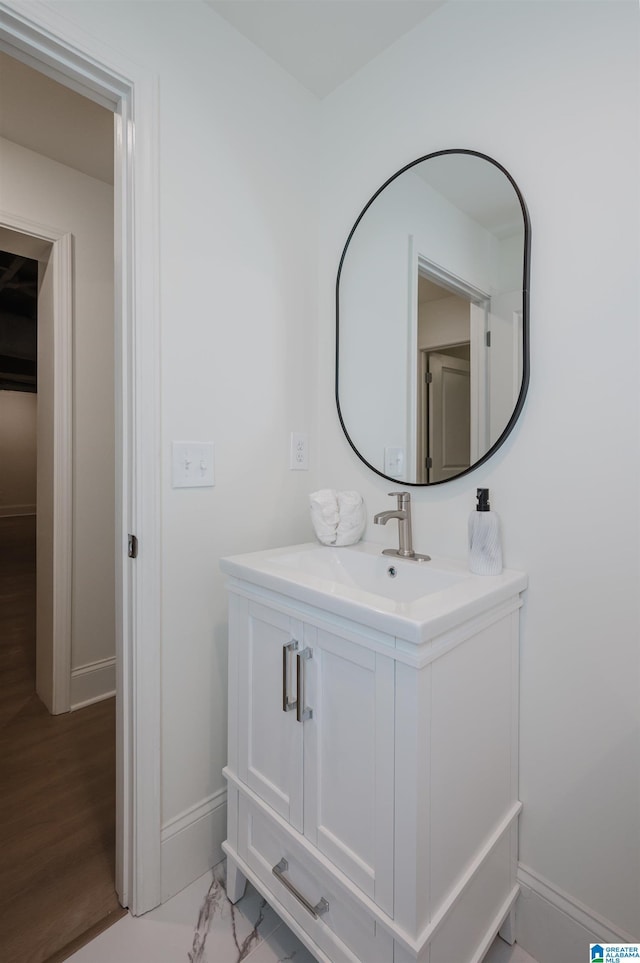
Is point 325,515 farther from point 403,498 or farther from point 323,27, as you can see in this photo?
point 323,27

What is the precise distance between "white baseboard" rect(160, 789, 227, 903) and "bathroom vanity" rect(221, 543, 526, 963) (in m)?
0.13

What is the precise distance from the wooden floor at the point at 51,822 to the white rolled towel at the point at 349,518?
1.15 m

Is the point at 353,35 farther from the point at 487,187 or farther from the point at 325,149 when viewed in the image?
the point at 487,187

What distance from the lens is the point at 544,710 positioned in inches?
43.1

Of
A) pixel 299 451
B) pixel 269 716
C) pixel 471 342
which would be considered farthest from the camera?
Result: pixel 299 451

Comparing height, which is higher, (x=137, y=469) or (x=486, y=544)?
(x=137, y=469)

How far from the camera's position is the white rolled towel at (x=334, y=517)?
1430mm

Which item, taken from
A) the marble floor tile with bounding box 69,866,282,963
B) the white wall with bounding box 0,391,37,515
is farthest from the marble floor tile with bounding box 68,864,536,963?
the white wall with bounding box 0,391,37,515

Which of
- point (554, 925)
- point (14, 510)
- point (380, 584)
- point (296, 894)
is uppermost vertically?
point (380, 584)

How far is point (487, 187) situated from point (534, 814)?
161 centimetres

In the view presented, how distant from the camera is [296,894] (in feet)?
3.31

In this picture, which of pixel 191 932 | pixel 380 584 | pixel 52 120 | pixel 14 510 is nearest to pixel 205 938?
pixel 191 932

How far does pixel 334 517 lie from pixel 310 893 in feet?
3.00

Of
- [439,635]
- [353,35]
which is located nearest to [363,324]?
[353,35]
